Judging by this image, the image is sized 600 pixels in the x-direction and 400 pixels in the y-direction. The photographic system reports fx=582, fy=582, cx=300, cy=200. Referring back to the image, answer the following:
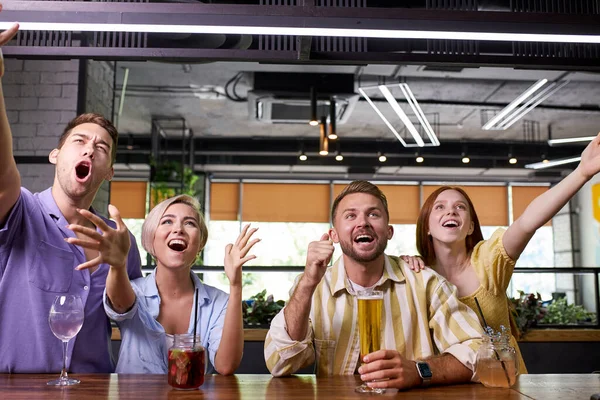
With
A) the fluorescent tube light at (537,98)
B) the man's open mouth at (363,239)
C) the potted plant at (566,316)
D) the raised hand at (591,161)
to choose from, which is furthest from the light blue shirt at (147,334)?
the fluorescent tube light at (537,98)

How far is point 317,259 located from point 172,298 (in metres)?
0.65

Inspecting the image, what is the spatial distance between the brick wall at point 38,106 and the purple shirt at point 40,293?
2832 millimetres

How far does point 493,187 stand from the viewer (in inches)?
527

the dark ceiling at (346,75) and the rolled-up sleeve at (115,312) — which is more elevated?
the dark ceiling at (346,75)

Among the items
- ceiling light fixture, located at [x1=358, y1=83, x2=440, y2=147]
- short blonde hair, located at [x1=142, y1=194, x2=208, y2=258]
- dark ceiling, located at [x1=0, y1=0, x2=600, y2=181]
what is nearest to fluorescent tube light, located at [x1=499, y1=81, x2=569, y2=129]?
dark ceiling, located at [x1=0, y1=0, x2=600, y2=181]

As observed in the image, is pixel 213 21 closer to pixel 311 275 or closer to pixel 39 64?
pixel 311 275

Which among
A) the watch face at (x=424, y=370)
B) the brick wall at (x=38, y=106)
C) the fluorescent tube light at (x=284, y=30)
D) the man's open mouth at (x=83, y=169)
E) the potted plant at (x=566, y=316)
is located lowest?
the potted plant at (x=566, y=316)

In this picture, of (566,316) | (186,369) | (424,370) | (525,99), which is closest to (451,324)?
(424,370)

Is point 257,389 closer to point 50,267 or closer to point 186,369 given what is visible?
point 186,369

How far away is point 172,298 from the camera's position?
2.07m

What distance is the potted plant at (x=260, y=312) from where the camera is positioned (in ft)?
14.5

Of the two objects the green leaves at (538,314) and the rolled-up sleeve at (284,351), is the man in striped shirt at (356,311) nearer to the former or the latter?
the rolled-up sleeve at (284,351)

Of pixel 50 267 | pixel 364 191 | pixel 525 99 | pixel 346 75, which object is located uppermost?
pixel 346 75

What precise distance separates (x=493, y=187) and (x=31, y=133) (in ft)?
36.0
